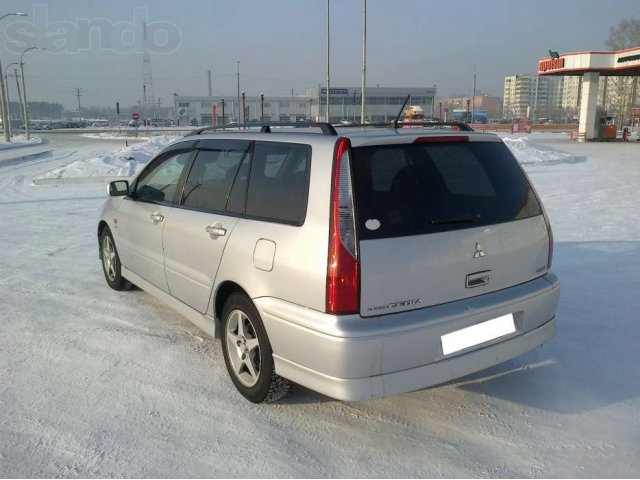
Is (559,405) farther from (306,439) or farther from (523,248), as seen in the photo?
(306,439)

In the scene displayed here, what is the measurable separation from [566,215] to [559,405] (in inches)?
271

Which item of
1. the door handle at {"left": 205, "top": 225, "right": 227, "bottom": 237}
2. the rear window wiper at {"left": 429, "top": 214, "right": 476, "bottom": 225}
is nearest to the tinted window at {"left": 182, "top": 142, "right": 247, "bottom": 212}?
the door handle at {"left": 205, "top": 225, "right": 227, "bottom": 237}

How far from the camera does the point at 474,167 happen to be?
3357 millimetres

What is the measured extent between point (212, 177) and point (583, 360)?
306cm

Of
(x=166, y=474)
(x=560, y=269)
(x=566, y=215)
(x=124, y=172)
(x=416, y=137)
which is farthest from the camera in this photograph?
(x=124, y=172)

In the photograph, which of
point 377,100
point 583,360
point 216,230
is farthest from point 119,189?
point 377,100

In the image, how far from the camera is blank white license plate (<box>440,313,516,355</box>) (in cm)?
293

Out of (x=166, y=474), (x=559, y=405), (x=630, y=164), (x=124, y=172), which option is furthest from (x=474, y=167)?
(x=630, y=164)

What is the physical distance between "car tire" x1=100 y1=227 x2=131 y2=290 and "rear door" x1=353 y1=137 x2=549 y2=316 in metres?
3.50

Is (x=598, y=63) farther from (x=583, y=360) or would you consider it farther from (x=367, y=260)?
(x=367, y=260)

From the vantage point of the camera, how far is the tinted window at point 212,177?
3.74 m

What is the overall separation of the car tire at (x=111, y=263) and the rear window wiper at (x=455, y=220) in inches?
143

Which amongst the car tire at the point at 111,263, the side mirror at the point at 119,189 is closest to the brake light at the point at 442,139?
the side mirror at the point at 119,189

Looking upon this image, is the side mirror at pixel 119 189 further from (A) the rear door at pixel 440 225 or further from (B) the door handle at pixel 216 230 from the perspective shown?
(A) the rear door at pixel 440 225
